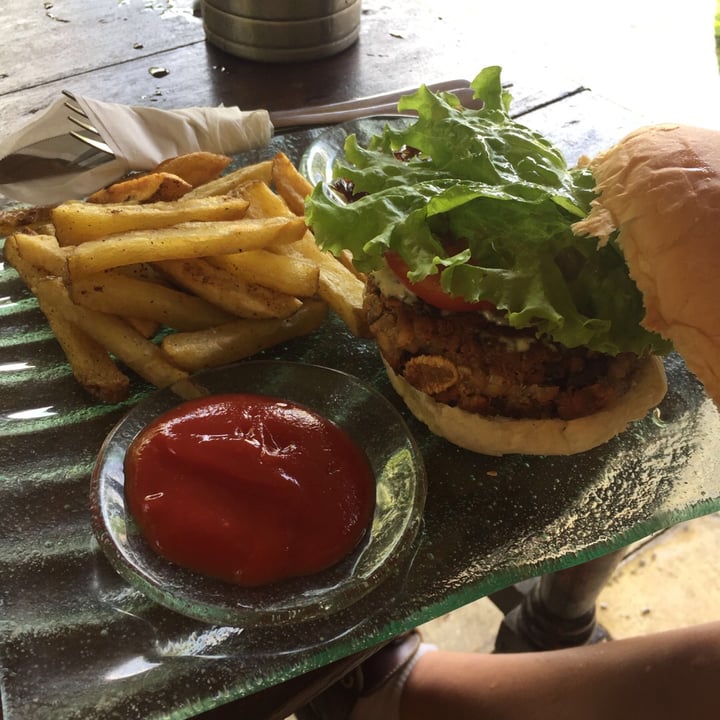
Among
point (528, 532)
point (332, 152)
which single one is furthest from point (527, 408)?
point (332, 152)

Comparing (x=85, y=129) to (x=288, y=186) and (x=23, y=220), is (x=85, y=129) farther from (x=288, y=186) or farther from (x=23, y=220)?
(x=288, y=186)

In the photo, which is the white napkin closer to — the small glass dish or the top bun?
the small glass dish

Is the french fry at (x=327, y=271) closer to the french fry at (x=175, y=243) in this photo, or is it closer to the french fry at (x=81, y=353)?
the french fry at (x=175, y=243)

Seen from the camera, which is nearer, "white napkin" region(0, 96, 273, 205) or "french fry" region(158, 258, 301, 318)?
"french fry" region(158, 258, 301, 318)

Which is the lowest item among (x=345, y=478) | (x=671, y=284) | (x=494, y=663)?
(x=494, y=663)

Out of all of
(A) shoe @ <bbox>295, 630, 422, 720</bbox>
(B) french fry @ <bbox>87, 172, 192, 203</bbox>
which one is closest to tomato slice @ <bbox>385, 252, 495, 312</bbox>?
(B) french fry @ <bbox>87, 172, 192, 203</bbox>

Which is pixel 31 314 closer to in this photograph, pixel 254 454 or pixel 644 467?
pixel 254 454
